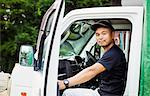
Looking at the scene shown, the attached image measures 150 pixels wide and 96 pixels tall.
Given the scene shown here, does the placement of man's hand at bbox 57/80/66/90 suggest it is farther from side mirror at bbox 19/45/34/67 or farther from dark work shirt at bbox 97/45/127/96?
side mirror at bbox 19/45/34/67

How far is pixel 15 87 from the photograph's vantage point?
361cm

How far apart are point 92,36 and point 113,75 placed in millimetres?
664

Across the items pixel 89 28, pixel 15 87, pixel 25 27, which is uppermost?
pixel 25 27

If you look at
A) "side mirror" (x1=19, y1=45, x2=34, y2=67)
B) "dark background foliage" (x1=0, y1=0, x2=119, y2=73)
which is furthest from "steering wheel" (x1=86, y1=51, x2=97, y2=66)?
"dark background foliage" (x1=0, y1=0, x2=119, y2=73)

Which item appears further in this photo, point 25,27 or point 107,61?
point 25,27

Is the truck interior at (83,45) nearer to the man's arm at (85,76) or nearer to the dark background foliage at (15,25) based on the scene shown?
the man's arm at (85,76)

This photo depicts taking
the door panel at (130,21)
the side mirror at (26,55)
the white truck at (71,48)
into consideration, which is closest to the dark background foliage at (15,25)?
the white truck at (71,48)

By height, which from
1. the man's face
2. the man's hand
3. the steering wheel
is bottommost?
the man's hand

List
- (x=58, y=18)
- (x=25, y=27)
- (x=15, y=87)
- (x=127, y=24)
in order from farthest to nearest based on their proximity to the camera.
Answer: (x=25, y=27) → (x=15, y=87) → (x=127, y=24) → (x=58, y=18)

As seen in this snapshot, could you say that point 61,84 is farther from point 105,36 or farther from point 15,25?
point 15,25

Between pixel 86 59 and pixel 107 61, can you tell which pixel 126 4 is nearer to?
pixel 107 61

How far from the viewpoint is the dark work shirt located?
316 centimetres

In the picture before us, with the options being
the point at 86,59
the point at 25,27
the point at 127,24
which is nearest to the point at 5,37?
the point at 25,27

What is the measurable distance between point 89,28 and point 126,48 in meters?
0.42
